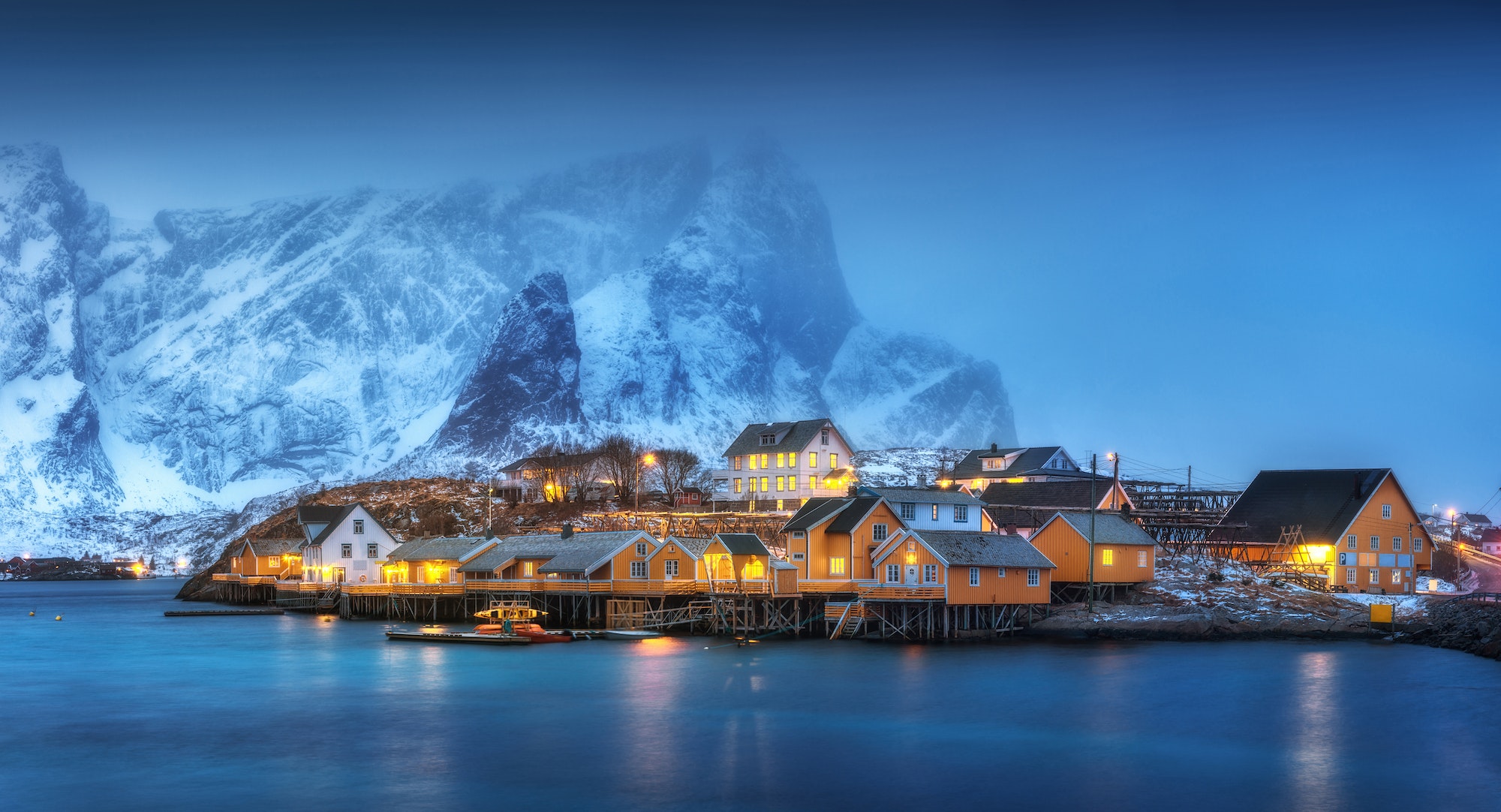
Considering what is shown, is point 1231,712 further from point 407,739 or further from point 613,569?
point 613,569

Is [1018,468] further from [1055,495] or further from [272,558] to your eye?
[272,558]

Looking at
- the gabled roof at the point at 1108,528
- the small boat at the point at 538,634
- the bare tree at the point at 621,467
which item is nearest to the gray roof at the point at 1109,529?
the gabled roof at the point at 1108,528

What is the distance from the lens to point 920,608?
70188 mm

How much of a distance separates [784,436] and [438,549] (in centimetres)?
3300

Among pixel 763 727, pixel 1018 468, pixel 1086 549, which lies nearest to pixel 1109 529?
pixel 1086 549

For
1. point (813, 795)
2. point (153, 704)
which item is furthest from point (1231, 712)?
point (153, 704)

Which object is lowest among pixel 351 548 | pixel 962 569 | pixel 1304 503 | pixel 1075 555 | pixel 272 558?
pixel 272 558

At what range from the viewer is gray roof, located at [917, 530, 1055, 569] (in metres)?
67.3

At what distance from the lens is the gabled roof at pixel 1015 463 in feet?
394

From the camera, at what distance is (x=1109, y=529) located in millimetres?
75875

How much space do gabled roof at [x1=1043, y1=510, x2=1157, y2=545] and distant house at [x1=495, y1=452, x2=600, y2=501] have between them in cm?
5910

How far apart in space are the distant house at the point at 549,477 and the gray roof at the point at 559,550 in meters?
35.6

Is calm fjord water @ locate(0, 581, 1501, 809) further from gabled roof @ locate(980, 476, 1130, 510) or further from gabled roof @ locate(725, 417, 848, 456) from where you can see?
gabled roof @ locate(725, 417, 848, 456)

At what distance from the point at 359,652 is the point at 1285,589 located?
53.1 metres
